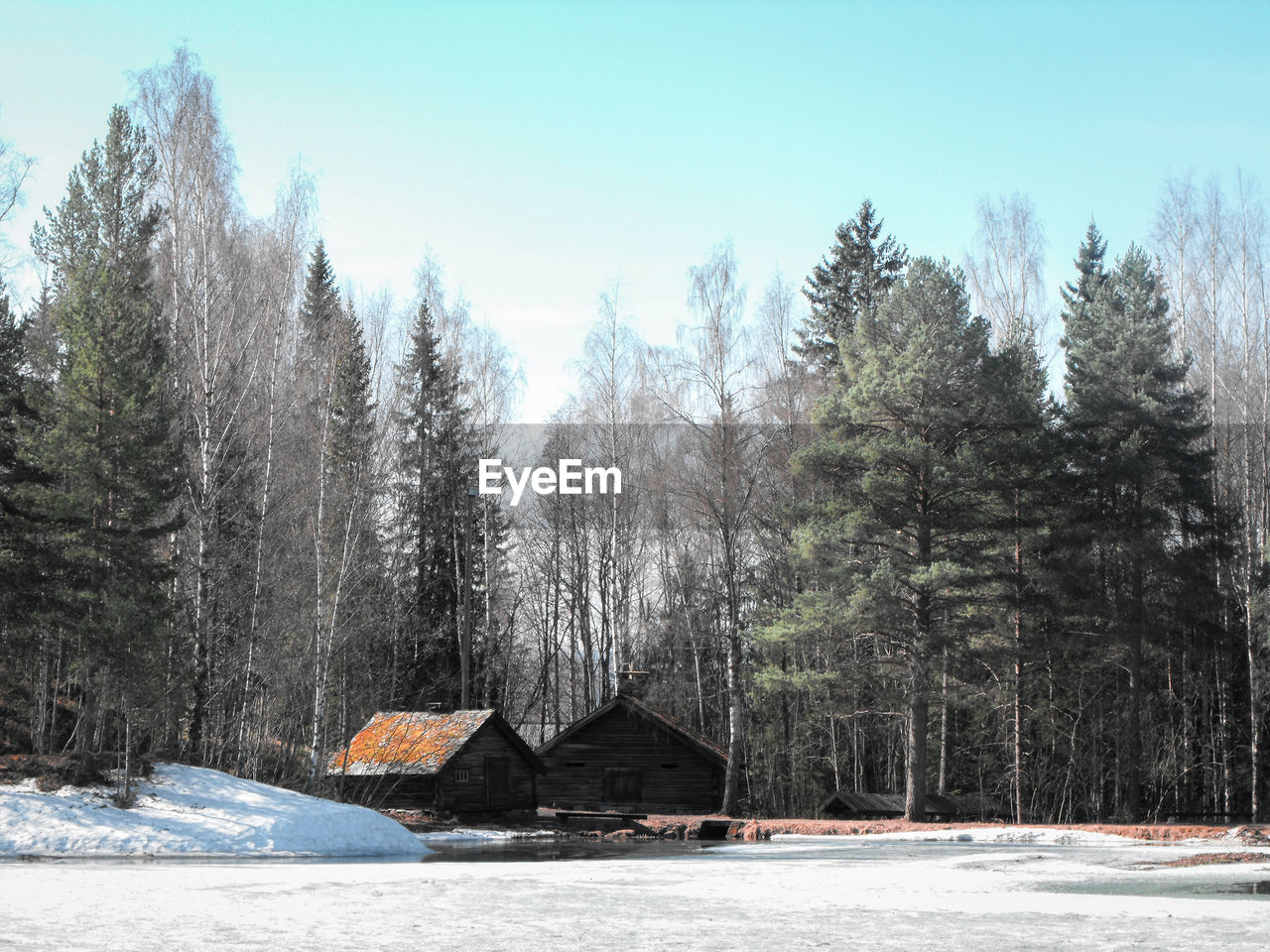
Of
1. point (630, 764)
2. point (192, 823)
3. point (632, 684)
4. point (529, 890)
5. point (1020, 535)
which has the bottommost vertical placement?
point (630, 764)

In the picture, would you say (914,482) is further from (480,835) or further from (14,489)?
(14,489)

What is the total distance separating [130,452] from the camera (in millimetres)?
23047

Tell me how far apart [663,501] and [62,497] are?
24822 millimetres

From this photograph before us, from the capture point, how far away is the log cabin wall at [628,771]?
41.8 metres

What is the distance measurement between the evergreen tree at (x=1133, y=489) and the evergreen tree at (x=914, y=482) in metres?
4.86

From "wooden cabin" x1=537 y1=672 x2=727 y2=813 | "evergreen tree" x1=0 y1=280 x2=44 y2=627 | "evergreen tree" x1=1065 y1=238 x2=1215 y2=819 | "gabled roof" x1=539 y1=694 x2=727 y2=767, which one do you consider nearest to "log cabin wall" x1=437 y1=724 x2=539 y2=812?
"gabled roof" x1=539 y1=694 x2=727 y2=767

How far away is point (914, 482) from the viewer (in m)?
32.4

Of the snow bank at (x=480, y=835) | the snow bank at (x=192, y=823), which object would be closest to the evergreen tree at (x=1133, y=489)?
the snow bank at (x=480, y=835)

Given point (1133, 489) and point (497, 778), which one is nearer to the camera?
point (1133, 489)

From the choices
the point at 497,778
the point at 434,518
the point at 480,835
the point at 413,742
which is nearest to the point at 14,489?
the point at 480,835

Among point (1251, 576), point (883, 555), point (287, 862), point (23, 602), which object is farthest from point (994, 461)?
point (23, 602)

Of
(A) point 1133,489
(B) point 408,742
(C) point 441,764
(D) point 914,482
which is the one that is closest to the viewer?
(D) point 914,482

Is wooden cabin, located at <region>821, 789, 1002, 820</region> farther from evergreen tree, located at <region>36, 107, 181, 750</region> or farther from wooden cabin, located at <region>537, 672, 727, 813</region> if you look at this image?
evergreen tree, located at <region>36, 107, 181, 750</region>

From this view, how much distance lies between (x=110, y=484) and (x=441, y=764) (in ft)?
50.0
